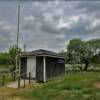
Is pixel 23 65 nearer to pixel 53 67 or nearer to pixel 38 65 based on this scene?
pixel 38 65

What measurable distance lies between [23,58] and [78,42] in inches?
971

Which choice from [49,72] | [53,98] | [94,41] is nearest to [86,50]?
[94,41]

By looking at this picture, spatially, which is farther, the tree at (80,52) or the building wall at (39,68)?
the tree at (80,52)

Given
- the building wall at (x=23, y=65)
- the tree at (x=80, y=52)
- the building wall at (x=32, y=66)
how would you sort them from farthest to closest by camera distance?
1. the tree at (x=80, y=52)
2. the building wall at (x=23, y=65)
3. the building wall at (x=32, y=66)

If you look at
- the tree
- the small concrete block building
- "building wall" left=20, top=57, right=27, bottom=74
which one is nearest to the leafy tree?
the tree

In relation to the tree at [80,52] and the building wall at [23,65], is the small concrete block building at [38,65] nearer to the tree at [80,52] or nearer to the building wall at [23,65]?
the building wall at [23,65]

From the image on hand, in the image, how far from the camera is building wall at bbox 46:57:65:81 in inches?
852

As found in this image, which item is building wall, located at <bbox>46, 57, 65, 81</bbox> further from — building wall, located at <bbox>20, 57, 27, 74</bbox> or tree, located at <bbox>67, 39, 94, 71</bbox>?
tree, located at <bbox>67, 39, 94, 71</bbox>

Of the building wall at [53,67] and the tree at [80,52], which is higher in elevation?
the tree at [80,52]

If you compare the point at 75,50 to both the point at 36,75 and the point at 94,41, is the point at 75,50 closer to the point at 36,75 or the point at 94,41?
the point at 94,41

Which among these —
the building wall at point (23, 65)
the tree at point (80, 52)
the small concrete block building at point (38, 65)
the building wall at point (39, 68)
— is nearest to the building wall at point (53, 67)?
the small concrete block building at point (38, 65)

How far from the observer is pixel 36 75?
2097cm

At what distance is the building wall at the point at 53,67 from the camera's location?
21645 mm

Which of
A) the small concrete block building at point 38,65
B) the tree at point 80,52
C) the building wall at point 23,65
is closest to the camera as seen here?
the small concrete block building at point 38,65
